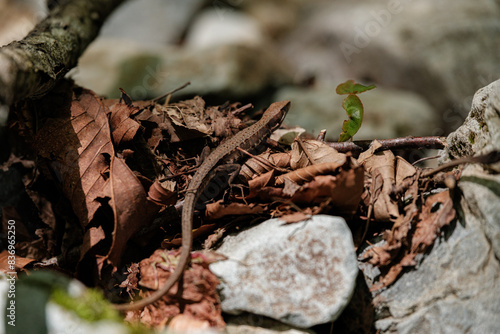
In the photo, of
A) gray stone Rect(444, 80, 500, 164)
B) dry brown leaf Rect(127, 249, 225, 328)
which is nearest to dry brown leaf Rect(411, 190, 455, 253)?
gray stone Rect(444, 80, 500, 164)

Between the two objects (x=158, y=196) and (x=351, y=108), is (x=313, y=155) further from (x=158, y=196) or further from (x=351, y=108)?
(x=158, y=196)

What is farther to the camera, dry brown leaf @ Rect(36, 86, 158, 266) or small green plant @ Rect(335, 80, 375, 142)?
small green plant @ Rect(335, 80, 375, 142)

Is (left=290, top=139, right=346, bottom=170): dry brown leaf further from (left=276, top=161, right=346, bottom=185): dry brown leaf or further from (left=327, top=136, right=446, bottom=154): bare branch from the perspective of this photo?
(left=327, top=136, right=446, bottom=154): bare branch

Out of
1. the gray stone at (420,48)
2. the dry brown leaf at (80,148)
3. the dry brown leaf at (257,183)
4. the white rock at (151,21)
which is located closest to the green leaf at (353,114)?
the dry brown leaf at (257,183)

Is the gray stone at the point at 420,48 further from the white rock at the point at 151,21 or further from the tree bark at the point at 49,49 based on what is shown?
the tree bark at the point at 49,49

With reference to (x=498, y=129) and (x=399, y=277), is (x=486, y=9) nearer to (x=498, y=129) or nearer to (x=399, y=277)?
(x=498, y=129)
